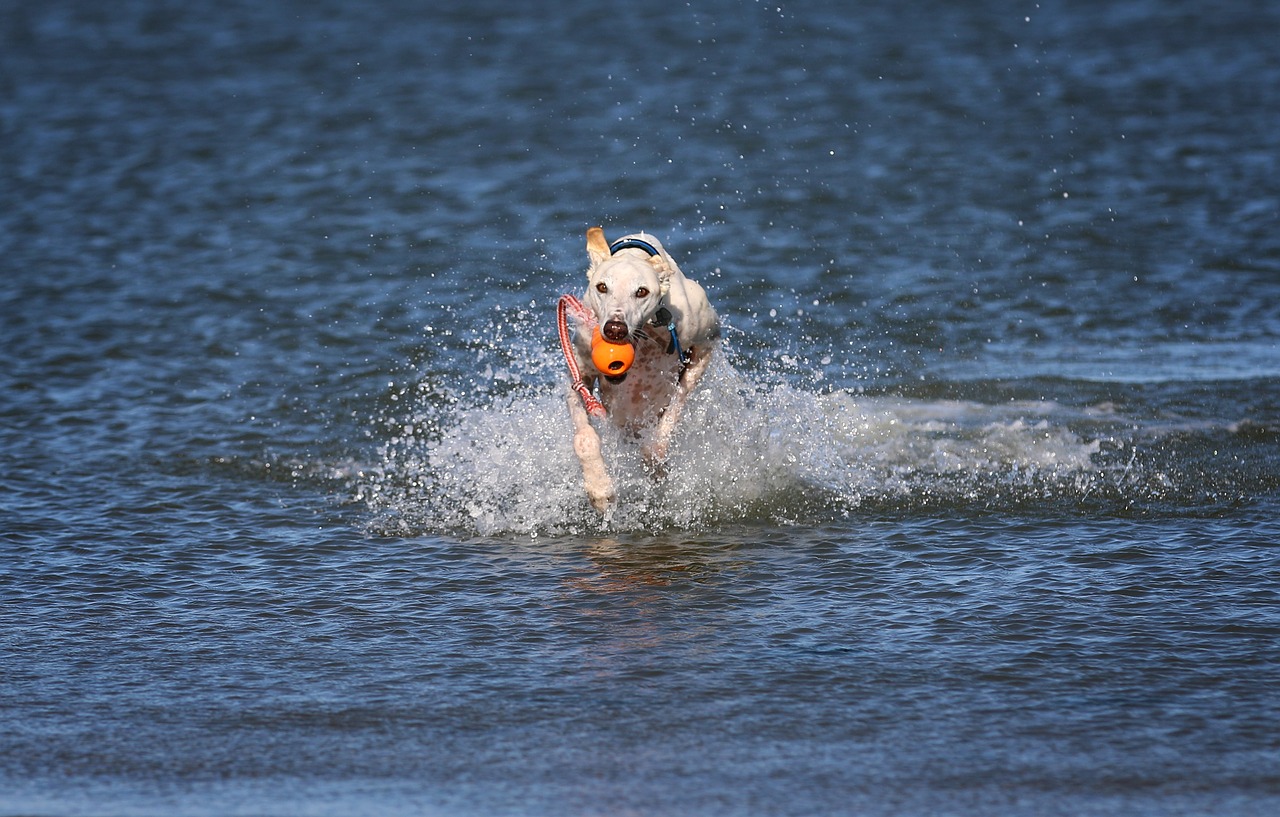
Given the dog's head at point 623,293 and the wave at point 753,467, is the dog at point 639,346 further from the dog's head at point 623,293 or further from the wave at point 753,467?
the wave at point 753,467

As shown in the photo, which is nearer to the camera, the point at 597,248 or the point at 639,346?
the point at 597,248

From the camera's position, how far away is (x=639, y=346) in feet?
27.4

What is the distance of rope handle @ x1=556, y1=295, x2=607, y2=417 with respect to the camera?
26.4ft

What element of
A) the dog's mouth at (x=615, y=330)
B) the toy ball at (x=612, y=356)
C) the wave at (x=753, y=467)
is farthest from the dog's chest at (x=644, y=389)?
the dog's mouth at (x=615, y=330)

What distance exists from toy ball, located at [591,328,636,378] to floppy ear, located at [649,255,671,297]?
0.35 m

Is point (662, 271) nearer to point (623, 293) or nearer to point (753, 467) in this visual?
point (623, 293)

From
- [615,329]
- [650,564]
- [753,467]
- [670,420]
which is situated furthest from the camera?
[753,467]

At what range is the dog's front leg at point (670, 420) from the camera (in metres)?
8.56

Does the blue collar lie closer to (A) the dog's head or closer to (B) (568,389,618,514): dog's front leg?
(A) the dog's head

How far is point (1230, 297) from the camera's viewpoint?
12.6m

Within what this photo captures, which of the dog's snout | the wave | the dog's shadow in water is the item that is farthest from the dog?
the dog's shadow in water

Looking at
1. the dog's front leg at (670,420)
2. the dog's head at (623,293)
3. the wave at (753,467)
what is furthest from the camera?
the dog's front leg at (670,420)

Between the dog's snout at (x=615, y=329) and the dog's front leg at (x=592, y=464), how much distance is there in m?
0.73

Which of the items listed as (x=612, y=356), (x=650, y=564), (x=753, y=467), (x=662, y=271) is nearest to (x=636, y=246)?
(x=662, y=271)
